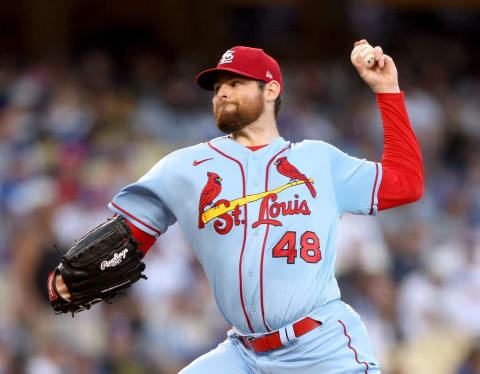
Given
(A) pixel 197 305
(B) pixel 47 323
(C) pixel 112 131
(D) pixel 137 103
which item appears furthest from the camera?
(D) pixel 137 103

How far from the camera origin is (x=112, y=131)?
8.72 meters

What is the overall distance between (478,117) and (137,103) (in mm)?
4981

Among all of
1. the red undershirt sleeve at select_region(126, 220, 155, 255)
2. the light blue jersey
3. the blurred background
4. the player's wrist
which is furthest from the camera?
the blurred background

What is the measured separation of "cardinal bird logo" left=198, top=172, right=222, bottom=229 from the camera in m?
3.52

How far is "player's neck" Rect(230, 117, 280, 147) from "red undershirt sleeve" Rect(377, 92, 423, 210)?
1.65 feet

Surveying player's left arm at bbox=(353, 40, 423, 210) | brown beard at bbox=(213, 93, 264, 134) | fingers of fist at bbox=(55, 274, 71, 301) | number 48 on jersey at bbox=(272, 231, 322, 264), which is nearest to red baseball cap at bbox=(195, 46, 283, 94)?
brown beard at bbox=(213, 93, 264, 134)

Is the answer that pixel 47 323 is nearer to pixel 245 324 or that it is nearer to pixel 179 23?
pixel 245 324

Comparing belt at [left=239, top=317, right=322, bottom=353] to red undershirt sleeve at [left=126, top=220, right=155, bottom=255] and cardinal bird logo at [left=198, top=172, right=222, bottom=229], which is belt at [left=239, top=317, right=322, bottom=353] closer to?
cardinal bird logo at [left=198, top=172, right=222, bottom=229]

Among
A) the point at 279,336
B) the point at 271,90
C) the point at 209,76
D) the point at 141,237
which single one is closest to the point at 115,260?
the point at 141,237

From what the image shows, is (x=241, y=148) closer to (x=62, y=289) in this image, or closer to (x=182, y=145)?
(x=62, y=289)

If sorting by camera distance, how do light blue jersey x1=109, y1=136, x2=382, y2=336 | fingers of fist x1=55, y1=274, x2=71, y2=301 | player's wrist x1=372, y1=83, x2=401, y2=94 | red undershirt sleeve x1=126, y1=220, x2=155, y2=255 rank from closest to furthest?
light blue jersey x1=109, y1=136, x2=382, y2=336
fingers of fist x1=55, y1=274, x2=71, y2=301
red undershirt sleeve x1=126, y1=220, x2=155, y2=255
player's wrist x1=372, y1=83, x2=401, y2=94

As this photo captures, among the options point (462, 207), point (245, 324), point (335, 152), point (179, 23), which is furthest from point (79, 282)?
point (179, 23)

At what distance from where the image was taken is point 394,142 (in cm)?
375

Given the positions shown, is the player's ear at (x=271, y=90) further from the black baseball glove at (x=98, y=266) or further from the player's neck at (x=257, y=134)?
the black baseball glove at (x=98, y=266)
